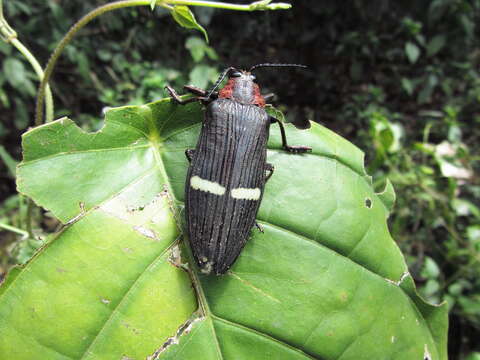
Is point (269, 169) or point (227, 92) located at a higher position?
point (227, 92)

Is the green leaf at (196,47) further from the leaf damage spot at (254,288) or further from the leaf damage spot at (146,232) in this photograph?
the leaf damage spot at (254,288)

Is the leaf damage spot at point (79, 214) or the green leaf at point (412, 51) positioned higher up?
the leaf damage spot at point (79, 214)

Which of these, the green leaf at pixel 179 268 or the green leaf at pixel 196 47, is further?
the green leaf at pixel 196 47

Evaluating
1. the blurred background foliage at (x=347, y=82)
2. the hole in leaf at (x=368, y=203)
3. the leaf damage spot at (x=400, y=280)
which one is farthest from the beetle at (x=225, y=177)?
the blurred background foliage at (x=347, y=82)

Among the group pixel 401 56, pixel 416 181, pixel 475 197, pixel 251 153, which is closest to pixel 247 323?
pixel 251 153

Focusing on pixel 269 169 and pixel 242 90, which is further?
pixel 242 90

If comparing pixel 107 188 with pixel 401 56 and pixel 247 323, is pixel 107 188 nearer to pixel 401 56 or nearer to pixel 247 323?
pixel 247 323

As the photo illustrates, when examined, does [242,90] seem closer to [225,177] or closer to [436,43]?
[225,177]

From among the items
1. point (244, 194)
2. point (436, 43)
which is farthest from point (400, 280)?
point (436, 43)
